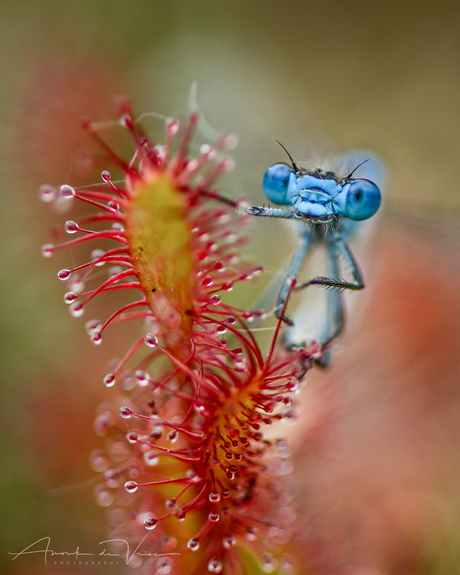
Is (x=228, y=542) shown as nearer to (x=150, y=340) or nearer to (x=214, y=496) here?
(x=214, y=496)

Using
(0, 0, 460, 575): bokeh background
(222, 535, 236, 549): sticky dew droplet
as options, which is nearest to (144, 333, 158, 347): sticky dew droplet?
(222, 535, 236, 549): sticky dew droplet

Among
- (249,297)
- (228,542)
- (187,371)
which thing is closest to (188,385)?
(187,371)

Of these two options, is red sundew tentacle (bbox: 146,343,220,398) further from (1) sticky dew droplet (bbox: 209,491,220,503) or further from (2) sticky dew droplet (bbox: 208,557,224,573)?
(2) sticky dew droplet (bbox: 208,557,224,573)

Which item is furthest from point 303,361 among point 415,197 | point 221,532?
point 415,197

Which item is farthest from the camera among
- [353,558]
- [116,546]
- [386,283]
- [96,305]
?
[386,283]

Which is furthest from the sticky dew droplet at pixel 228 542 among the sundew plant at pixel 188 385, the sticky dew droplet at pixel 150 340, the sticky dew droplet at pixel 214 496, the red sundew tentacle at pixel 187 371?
the sticky dew droplet at pixel 150 340

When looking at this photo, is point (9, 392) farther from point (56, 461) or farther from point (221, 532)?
point (221, 532)
